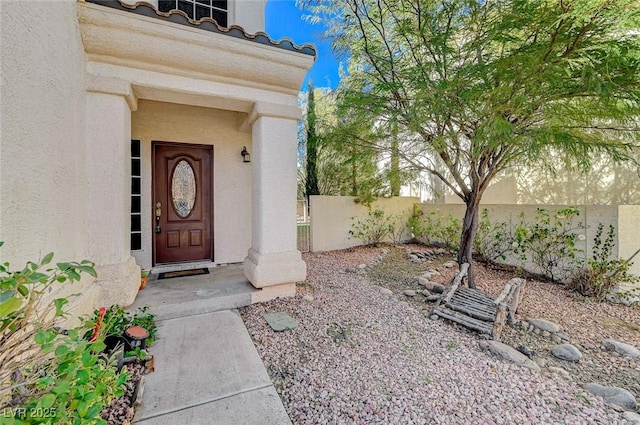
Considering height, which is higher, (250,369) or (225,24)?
(225,24)

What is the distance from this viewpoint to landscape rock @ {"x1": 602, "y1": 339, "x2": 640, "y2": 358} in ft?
11.2

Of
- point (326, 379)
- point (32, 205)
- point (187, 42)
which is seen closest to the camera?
point (32, 205)

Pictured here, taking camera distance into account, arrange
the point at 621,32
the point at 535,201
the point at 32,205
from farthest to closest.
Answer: the point at 535,201, the point at 621,32, the point at 32,205

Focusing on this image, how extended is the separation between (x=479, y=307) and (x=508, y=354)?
104 cm

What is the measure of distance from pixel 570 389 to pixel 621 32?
12.7 feet

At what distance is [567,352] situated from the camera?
11.0 ft

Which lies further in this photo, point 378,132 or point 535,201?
point 535,201

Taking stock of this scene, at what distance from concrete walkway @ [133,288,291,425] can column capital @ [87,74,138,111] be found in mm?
2985

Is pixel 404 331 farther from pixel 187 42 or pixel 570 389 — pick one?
pixel 187 42

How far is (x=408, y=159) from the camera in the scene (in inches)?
235

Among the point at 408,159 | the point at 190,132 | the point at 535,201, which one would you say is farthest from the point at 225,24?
the point at 535,201

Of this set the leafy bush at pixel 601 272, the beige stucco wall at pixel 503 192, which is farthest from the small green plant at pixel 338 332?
the beige stucco wall at pixel 503 192

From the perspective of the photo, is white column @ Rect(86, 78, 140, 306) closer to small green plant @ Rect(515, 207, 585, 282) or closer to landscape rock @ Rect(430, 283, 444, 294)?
landscape rock @ Rect(430, 283, 444, 294)

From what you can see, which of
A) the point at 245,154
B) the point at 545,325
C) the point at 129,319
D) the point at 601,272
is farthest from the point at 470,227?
the point at 129,319
